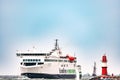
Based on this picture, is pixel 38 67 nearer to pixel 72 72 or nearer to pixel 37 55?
pixel 37 55

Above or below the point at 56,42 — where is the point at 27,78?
below

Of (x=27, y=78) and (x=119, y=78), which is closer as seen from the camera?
(x=27, y=78)

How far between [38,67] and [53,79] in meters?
5.11

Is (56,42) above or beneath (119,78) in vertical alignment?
above

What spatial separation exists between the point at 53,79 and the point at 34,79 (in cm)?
514

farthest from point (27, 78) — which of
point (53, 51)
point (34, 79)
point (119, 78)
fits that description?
point (119, 78)

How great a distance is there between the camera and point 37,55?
13088cm

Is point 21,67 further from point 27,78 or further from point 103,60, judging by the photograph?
point 103,60

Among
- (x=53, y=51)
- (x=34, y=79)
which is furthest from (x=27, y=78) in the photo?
(x=53, y=51)

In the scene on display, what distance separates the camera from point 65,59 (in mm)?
138125

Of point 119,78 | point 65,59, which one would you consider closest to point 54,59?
A: point 65,59

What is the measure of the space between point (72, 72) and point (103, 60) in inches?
349

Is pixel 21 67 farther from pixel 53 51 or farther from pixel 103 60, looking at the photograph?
pixel 103 60

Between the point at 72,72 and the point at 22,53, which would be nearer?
the point at 22,53
